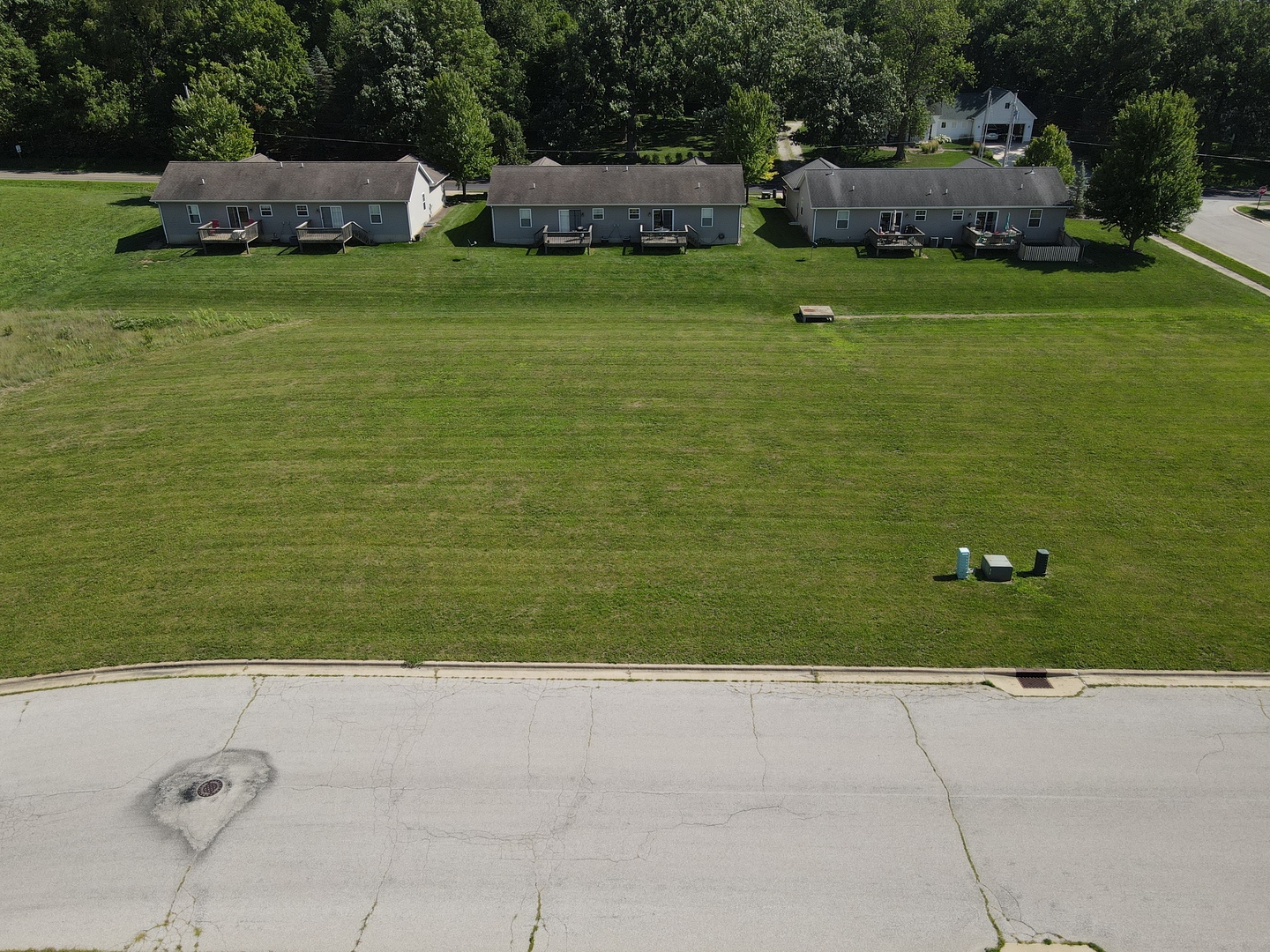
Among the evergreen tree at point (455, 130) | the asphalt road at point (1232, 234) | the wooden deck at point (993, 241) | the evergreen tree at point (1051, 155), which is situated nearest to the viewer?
the wooden deck at point (993, 241)

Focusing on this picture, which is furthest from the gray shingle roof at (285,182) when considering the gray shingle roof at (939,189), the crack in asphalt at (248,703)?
the crack in asphalt at (248,703)

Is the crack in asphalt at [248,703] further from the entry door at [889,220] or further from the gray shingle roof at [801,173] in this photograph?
the gray shingle roof at [801,173]

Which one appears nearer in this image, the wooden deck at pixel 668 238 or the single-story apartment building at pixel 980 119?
the wooden deck at pixel 668 238

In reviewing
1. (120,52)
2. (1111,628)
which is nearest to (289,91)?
(120,52)

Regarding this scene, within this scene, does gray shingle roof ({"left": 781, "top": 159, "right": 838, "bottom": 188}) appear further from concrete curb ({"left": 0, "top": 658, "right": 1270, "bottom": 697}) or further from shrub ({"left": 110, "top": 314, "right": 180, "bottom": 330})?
concrete curb ({"left": 0, "top": 658, "right": 1270, "bottom": 697})

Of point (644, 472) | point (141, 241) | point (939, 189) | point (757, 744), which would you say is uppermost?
point (939, 189)

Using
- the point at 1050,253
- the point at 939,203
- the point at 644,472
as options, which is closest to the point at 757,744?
the point at 644,472

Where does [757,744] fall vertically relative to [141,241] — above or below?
below

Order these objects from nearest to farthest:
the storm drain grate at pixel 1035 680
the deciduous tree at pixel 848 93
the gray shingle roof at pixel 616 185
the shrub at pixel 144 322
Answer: the storm drain grate at pixel 1035 680
the shrub at pixel 144 322
the gray shingle roof at pixel 616 185
the deciduous tree at pixel 848 93

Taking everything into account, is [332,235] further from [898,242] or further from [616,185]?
[898,242]
